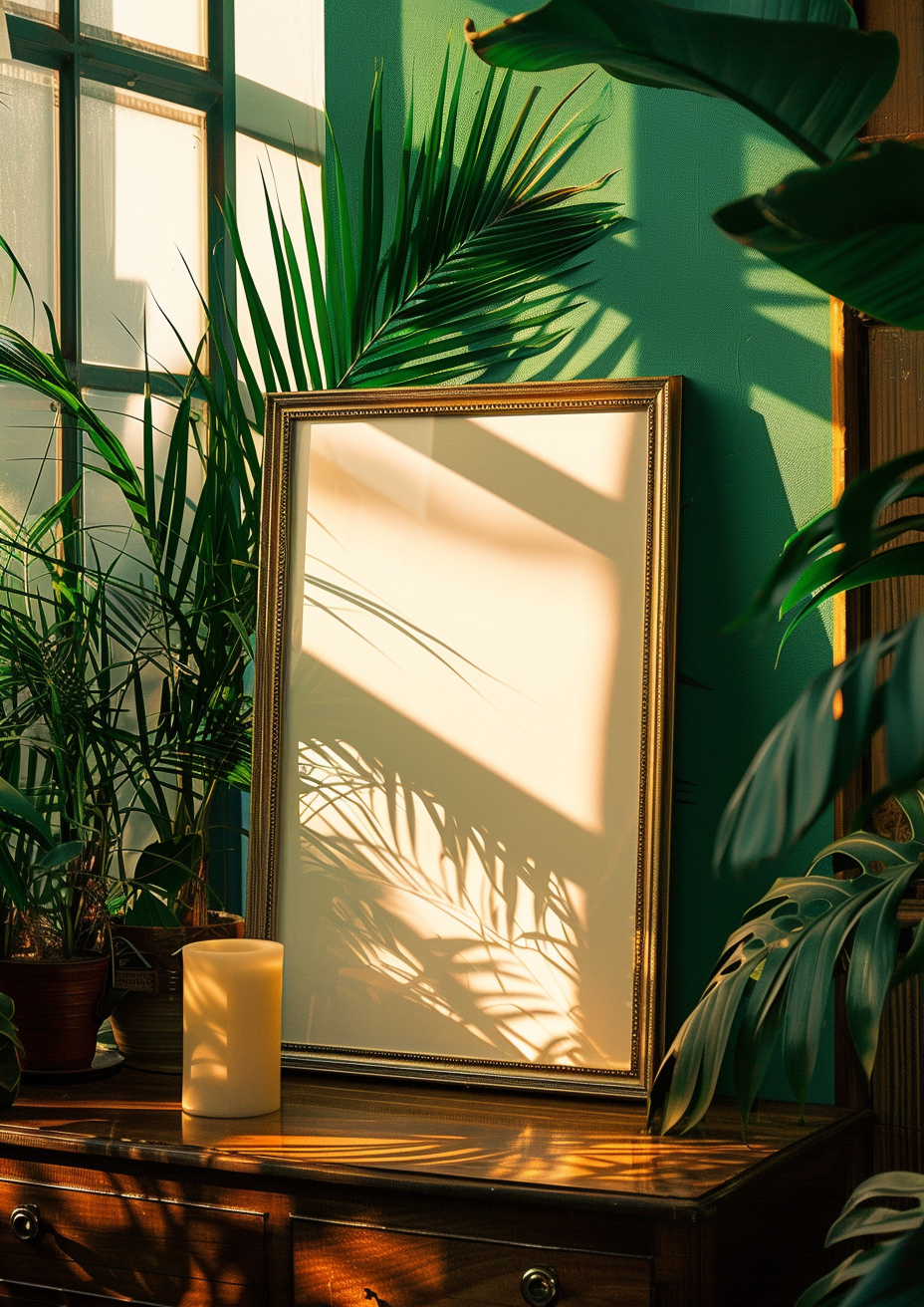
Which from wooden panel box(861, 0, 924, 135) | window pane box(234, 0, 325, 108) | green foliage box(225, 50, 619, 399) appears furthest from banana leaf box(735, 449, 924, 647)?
window pane box(234, 0, 325, 108)

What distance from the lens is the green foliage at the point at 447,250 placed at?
6.18ft

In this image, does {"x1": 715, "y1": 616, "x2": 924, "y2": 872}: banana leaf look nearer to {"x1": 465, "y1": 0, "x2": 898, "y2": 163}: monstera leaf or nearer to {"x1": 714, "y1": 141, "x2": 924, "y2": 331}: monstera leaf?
{"x1": 714, "y1": 141, "x2": 924, "y2": 331}: monstera leaf

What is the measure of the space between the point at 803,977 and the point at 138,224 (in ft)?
5.52

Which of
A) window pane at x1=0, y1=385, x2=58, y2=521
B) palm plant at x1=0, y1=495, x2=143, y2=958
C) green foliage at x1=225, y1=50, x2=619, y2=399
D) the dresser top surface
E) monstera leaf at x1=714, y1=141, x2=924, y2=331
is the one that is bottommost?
the dresser top surface

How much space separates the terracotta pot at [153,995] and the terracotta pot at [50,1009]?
0.07 meters

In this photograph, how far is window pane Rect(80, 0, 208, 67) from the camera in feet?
7.45

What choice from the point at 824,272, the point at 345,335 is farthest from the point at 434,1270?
the point at 345,335

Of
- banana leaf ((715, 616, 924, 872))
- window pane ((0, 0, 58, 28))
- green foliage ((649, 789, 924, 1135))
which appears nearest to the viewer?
banana leaf ((715, 616, 924, 872))

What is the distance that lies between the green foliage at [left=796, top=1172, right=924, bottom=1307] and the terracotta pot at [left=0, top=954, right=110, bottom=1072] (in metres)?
0.95

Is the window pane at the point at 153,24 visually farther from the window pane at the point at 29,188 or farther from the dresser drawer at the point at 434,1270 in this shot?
the dresser drawer at the point at 434,1270

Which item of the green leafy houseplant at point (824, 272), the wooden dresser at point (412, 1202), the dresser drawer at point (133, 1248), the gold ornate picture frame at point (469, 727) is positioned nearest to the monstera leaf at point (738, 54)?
the green leafy houseplant at point (824, 272)

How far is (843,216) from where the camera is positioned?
0.74 meters

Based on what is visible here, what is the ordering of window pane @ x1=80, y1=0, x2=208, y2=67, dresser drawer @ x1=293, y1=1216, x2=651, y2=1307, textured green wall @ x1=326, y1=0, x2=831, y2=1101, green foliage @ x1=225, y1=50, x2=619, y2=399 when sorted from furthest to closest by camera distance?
window pane @ x1=80, y1=0, x2=208, y2=67 < green foliage @ x1=225, y1=50, x2=619, y2=399 < textured green wall @ x1=326, y1=0, x2=831, y2=1101 < dresser drawer @ x1=293, y1=1216, x2=651, y2=1307

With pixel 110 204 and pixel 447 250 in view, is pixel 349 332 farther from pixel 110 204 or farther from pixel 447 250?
pixel 110 204
